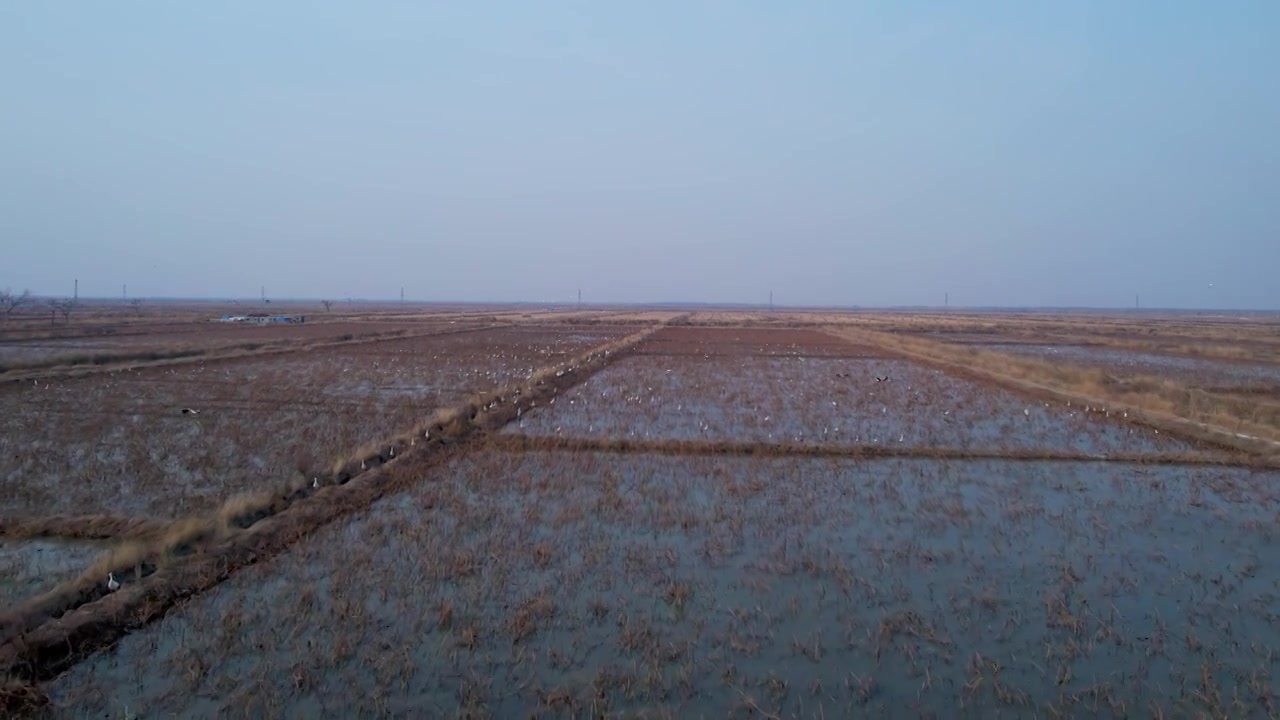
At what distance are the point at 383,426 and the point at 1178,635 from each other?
36.0ft

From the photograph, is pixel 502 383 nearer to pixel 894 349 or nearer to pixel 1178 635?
pixel 1178 635

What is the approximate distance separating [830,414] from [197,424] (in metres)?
10.9

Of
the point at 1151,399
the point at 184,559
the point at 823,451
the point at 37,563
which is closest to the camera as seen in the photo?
the point at 184,559

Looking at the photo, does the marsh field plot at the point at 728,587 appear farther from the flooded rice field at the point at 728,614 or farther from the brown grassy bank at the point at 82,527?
the brown grassy bank at the point at 82,527

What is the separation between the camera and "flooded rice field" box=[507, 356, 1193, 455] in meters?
13.2

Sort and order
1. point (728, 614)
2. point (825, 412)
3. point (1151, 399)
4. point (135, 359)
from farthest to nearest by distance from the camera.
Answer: point (135, 359) < point (1151, 399) < point (825, 412) < point (728, 614)

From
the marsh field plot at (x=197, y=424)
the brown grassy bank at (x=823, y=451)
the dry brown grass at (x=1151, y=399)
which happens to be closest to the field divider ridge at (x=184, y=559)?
the marsh field plot at (x=197, y=424)

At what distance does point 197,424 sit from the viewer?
1305 cm

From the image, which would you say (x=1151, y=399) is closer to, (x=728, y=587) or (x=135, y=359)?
(x=728, y=587)

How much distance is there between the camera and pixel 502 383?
19656mm

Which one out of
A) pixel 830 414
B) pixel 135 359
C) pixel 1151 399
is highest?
pixel 135 359

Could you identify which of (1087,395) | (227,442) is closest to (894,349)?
(1087,395)

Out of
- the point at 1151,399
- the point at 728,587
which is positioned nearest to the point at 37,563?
the point at 728,587

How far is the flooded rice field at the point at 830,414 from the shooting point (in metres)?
13.2
